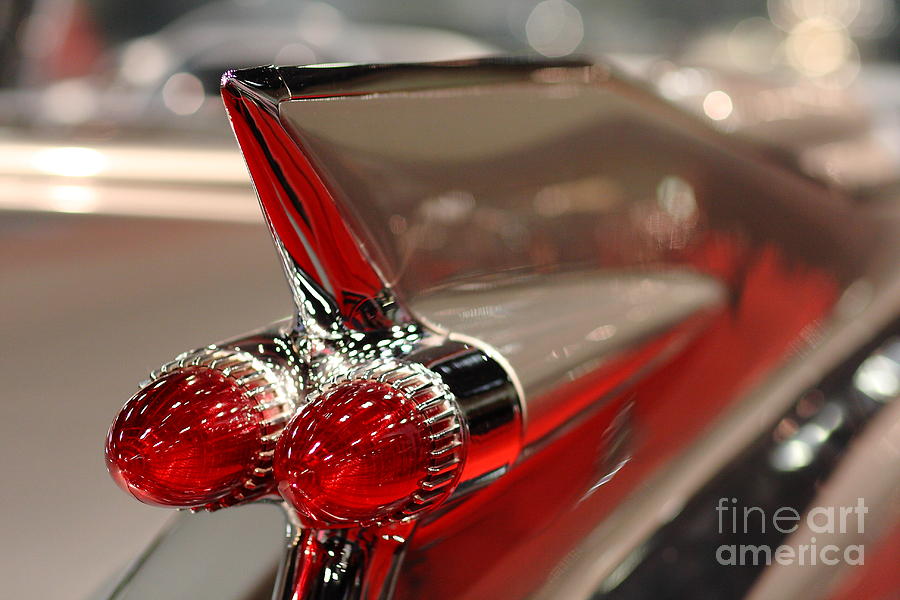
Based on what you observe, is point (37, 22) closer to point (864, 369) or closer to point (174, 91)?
point (174, 91)

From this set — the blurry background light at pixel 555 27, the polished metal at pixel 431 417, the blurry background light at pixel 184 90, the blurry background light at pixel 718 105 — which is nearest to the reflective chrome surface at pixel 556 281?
the polished metal at pixel 431 417

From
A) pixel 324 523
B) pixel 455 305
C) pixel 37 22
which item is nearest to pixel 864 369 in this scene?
pixel 455 305

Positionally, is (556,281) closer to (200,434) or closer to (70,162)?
(200,434)

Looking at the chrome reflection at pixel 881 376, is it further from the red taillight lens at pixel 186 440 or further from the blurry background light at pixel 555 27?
the blurry background light at pixel 555 27

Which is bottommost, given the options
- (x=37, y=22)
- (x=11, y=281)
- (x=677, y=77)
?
(x=11, y=281)

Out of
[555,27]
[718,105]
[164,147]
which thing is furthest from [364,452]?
[555,27]

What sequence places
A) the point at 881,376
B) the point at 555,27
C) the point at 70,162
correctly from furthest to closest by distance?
the point at 555,27 < the point at 70,162 < the point at 881,376
